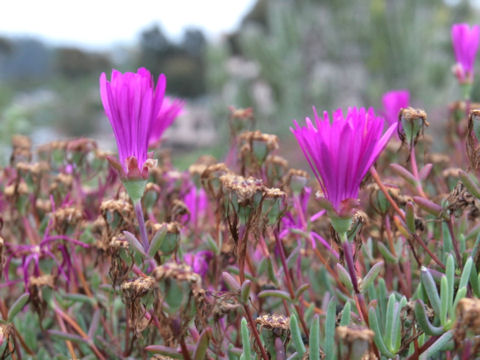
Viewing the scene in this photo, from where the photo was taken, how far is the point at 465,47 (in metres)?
1.08

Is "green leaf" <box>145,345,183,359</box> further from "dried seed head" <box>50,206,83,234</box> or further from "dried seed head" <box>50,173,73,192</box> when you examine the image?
"dried seed head" <box>50,173,73,192</box>

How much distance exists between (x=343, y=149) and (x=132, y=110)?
0.25 m

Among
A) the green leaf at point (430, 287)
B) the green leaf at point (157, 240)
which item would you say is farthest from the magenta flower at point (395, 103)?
the green leaf at point (157, 240)

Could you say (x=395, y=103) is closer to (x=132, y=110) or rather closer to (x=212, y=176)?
(x=212, y=176)

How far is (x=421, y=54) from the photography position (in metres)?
8.67

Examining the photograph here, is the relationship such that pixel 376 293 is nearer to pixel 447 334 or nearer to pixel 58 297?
pixel 447 334

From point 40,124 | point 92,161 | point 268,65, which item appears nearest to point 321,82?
point 268,65

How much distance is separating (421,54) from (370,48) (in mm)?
1244

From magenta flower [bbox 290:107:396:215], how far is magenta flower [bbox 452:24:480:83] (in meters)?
0.66

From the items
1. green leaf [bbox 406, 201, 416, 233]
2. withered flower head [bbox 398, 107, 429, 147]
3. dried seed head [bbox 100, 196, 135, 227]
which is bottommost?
green leaf [bbox 406, 201, 416, 233]

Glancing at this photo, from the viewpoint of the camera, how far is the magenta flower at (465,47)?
1.06 metres

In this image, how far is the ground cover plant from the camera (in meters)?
0.53

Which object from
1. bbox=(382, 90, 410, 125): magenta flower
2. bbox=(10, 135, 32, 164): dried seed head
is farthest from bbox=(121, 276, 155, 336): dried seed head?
bbox=(382, 90, 410, 125): magenta flower

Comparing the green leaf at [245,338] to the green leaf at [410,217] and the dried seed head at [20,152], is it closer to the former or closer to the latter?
the green leaf at [410,217]
